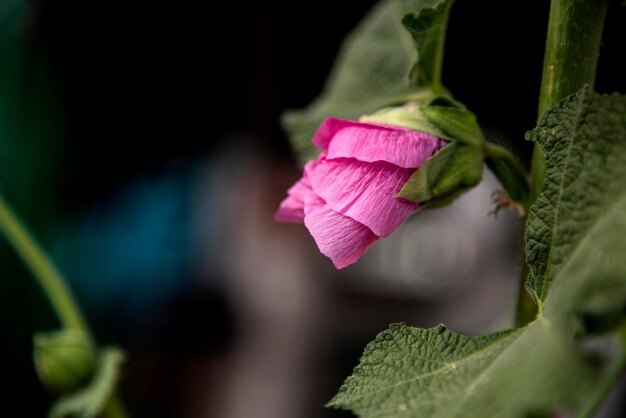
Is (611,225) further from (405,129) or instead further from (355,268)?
(355,268)

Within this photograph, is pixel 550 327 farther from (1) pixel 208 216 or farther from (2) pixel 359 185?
(1) pixel 208 216

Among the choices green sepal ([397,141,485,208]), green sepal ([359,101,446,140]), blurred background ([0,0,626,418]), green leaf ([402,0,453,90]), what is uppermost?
green leaf ([402,0,453,90])

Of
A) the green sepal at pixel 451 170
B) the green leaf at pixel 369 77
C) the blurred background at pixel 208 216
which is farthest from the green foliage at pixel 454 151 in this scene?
the blurred background at pixel 208 216

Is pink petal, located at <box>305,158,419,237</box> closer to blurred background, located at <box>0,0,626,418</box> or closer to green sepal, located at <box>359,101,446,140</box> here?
green sepal, located at <box>359,101,446,140</box>

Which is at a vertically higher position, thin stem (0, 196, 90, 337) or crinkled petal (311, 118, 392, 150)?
crinkled petal (311, 118, 392, 150)

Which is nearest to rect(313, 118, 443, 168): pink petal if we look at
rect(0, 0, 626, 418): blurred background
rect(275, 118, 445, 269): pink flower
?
rect(275, 118, 445, 269): pink flower
